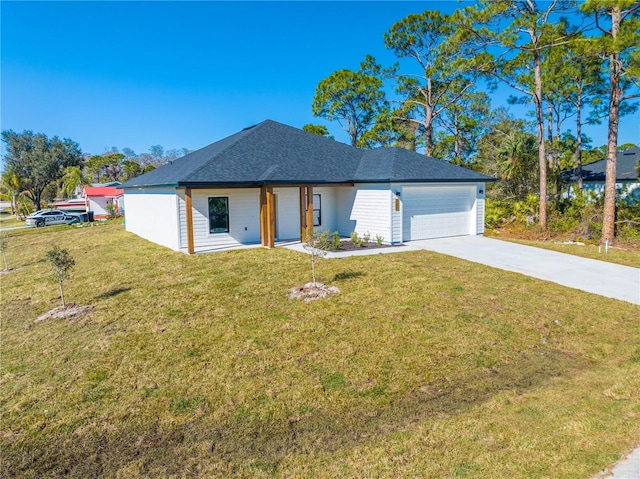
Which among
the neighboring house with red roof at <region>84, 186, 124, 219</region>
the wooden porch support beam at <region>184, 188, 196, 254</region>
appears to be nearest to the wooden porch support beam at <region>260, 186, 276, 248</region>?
the wooden porch support beam at <region>184, 188, 196, 254</region>

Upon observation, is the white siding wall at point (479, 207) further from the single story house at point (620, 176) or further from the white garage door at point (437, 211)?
the single story house at point (620, 176)

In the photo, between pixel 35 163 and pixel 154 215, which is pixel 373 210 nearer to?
pixel 154 215

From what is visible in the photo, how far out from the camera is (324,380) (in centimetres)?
622

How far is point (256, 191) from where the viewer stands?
55.4ft

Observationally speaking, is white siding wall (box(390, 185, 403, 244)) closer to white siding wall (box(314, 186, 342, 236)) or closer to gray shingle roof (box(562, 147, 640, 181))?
white siding wall (box(314, 186, 342, 236))

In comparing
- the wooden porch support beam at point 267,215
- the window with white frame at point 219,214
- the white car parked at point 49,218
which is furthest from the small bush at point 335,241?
the white car parked at point 49,218

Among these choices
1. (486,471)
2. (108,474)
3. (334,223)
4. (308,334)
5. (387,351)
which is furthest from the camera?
(334,223)

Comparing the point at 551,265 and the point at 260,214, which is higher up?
the point at 260,214

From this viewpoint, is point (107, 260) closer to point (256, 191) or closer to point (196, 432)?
point (256, 191)

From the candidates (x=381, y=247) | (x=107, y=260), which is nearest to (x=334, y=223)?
(x=381, y=247)

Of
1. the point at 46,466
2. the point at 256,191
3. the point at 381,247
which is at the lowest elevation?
the point at 46,466

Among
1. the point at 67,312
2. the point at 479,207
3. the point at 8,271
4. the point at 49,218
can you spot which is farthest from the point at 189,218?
the point at 49,218

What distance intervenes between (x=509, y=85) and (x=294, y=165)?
12.0 m

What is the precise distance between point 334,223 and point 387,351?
1241 cm
